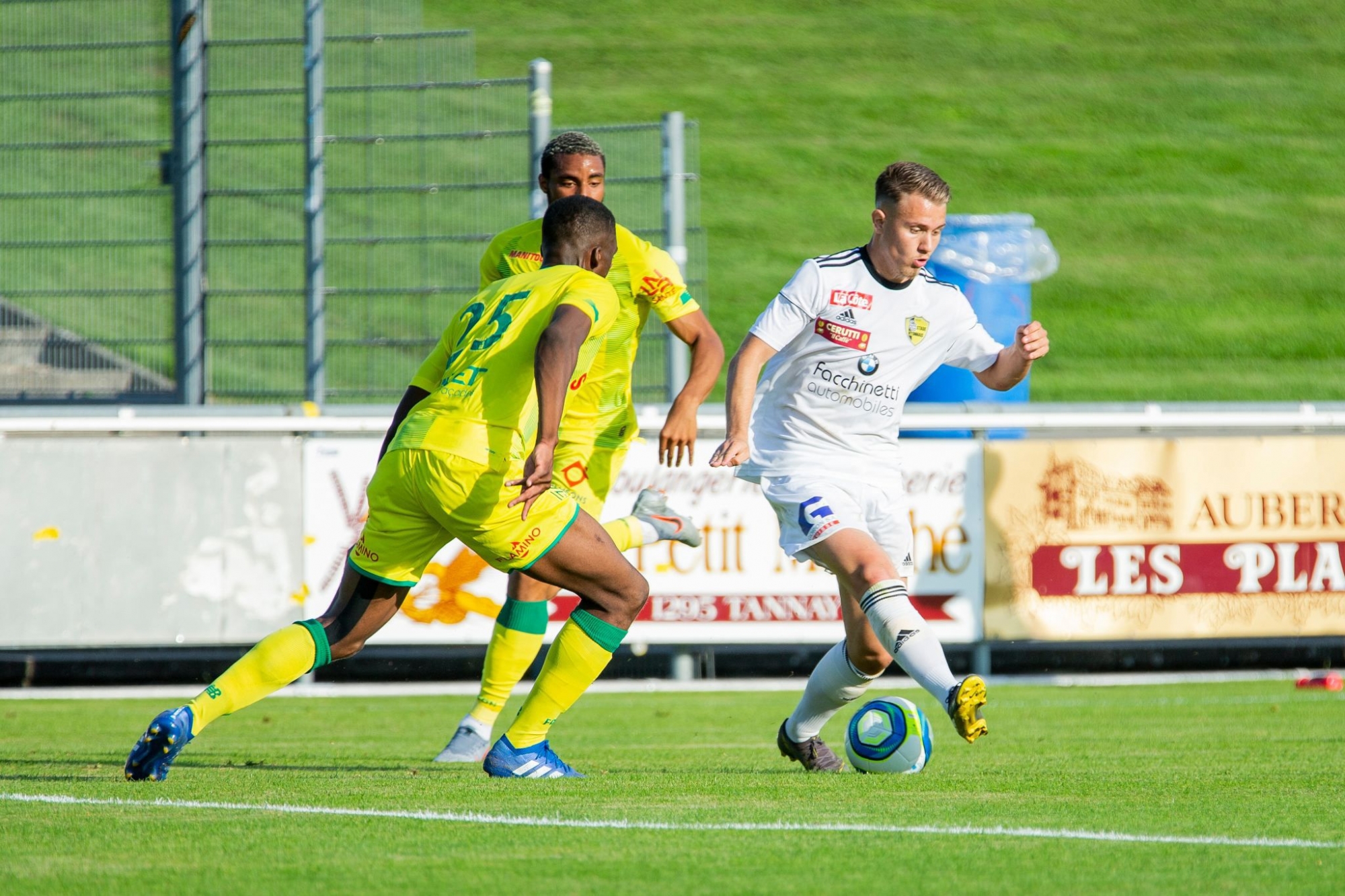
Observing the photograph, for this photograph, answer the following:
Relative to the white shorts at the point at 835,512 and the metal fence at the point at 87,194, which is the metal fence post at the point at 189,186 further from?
the white shorts at the point at 835,512

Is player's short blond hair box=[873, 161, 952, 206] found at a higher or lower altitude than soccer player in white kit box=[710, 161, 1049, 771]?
higher

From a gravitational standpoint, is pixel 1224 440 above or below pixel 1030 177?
below

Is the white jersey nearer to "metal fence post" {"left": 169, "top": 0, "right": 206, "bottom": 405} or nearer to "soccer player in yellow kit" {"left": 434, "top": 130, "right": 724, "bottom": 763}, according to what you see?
"soccer player in yellow kit" {"left": 434, "top": 130, "right": 724, "bottom": 763}

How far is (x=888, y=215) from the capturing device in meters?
6.43

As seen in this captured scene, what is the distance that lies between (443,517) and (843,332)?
168 centimetres

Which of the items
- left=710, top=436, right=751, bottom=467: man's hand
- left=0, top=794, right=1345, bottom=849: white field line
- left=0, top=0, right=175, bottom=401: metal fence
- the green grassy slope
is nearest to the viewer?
left=0, top=794, right=1345, bottom=849: white field line

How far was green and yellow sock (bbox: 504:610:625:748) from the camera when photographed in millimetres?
6145

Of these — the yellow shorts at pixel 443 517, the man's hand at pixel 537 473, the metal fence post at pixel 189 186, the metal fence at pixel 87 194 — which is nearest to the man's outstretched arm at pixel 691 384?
the yellow shorts at pixel 443 517

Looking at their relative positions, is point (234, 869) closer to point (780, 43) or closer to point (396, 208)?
point (396, 208)

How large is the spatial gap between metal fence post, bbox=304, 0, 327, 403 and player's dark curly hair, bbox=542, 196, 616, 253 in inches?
313

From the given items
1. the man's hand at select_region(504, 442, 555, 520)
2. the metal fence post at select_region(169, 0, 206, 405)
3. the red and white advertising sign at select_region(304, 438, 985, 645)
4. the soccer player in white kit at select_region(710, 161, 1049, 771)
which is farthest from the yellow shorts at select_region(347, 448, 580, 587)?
the metal fence post at select_region(169, 0, 206, 405)

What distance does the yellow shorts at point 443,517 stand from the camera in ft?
18.7

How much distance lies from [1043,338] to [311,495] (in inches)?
226

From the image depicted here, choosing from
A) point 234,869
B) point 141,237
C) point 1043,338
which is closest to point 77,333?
point 141,237
